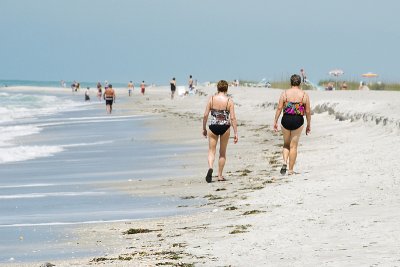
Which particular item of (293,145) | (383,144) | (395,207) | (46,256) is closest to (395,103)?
(383,144)

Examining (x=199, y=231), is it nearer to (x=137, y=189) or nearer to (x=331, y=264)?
(x=331, y=264)

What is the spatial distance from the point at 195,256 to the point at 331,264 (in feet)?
4.71

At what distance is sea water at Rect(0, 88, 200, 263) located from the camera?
888 cm

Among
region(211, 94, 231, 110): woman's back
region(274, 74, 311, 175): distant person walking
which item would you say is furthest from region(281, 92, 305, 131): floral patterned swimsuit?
region(211, 94, 231, 110): woman's back

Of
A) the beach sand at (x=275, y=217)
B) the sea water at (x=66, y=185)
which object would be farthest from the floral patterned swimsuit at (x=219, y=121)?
the sea water at (x=66, y=185)

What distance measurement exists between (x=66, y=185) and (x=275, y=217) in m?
5.41

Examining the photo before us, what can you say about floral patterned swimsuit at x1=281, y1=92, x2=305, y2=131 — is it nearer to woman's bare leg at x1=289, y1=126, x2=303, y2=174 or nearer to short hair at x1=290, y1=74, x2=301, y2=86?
woman's bare leg at x1=289, y1=126, x2=303, y2=174

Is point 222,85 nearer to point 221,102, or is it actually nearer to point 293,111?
point 221,102

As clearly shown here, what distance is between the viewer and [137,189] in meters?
12.8

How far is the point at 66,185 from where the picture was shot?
13.5 meters

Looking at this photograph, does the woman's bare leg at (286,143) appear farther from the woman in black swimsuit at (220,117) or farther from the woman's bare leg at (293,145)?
the woman in black swimsuit at (220,117)

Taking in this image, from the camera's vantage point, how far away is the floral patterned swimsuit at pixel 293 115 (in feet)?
43.4

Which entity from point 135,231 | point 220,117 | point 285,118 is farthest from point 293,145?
point 135,231

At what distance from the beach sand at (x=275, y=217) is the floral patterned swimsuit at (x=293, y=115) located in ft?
2.50
